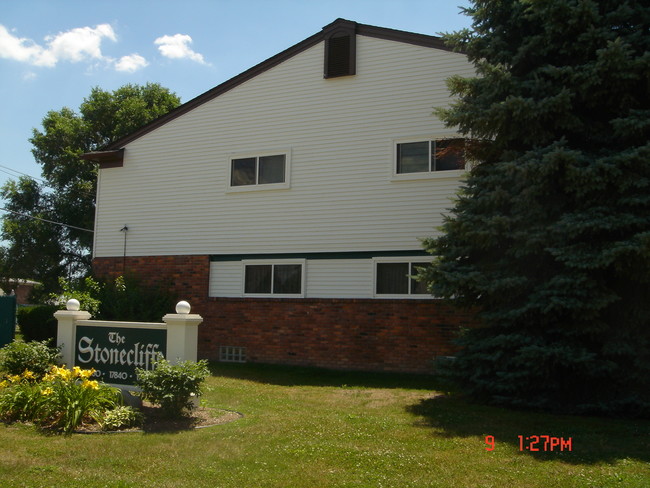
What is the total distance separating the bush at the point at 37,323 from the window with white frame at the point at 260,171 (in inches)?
231

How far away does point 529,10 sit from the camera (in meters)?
9.80

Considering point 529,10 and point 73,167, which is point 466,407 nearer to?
point 529,10

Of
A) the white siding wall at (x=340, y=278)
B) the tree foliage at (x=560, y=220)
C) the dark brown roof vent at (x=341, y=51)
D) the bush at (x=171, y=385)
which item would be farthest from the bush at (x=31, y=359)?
the dark brown roof vent at (x=341, y=51)

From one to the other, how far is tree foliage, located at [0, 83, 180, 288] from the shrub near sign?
23.7 m

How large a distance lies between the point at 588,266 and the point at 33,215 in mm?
31567

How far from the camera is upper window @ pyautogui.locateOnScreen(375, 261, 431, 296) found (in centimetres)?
1385

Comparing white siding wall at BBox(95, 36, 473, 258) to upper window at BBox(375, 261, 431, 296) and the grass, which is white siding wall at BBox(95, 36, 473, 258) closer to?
upper window at BBox(375, 261, 431, 296)

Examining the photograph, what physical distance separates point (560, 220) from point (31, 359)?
8141 mm

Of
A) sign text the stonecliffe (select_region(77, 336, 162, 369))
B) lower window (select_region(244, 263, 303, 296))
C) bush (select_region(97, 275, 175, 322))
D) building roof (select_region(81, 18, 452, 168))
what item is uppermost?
building roof (select_region(81, 18, 452, 168))

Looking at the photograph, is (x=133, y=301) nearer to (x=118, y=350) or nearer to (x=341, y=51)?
(x=118, y=350)

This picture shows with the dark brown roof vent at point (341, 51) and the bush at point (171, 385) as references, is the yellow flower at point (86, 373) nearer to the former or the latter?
the bush at point (171, 385)
